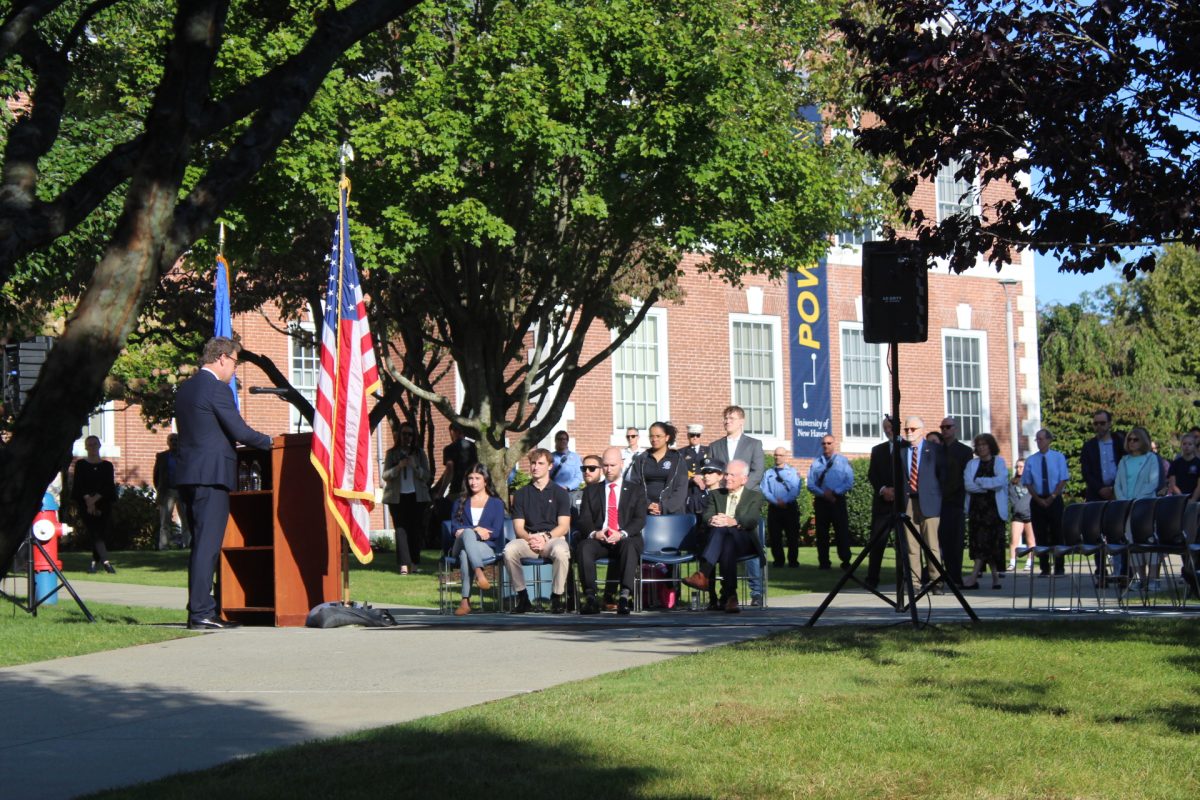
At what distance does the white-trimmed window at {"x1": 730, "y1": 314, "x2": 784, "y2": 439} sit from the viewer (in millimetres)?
35219

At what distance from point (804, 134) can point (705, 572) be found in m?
11.7

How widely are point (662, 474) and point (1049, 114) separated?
6309mm

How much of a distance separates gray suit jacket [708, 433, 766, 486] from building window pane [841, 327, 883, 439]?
787 inches

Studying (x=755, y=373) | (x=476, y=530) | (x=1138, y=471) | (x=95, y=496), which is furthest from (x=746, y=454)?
(x=755, y=373)

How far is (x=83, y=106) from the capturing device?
23.1 metres

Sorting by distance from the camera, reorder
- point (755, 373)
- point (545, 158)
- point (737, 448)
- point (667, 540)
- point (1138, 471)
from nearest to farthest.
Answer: point (667, 540) → point (737, 448) → point (1138, 471) → point (545, 158) → point (755, 373)

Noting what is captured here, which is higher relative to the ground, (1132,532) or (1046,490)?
(1046,490)

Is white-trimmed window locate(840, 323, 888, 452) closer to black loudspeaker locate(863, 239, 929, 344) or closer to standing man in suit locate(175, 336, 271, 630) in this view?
black loudspeaker locate(863, 239, 929, 344)

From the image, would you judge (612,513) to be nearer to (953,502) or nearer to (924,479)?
(924,479)

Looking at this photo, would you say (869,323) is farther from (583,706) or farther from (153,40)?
(153,40)

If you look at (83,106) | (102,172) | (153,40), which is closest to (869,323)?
(102,172)

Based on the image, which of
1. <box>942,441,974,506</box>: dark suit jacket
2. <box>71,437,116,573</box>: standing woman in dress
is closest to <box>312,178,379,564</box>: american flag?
<box>942,441,974,506</box>: dark suit jacket

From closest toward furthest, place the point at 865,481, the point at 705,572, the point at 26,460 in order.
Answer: the point at 26,460
the point at 705,572
the point at 865,481

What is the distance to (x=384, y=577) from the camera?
20375 mm
